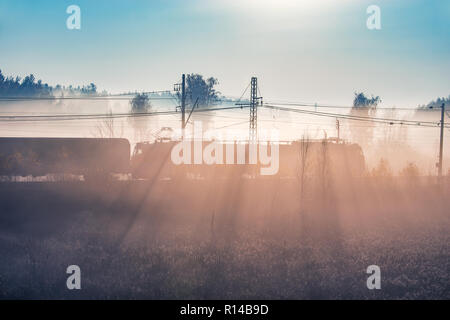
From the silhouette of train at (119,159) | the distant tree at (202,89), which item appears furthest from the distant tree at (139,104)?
the silhouette of train at (119,159)

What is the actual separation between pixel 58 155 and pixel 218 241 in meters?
23.7

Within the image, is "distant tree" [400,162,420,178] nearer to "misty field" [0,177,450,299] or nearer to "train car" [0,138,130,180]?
"misty field" [0,177,450,299]

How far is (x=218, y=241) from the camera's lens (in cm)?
1360

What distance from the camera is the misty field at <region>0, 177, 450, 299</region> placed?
9.35 metres

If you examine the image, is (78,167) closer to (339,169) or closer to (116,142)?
(116,142)

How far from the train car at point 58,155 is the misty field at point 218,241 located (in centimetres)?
964

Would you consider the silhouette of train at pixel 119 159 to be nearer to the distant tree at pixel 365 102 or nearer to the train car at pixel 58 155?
the train car at pixel 58 155

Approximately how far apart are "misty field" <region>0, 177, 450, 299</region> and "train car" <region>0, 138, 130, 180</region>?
31.6ft

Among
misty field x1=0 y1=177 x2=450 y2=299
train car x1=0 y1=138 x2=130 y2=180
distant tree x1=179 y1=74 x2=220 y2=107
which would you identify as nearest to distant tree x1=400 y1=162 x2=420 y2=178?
A: misty field x1=0 y1=177 x2=450 y2=299

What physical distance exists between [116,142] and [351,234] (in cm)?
2463

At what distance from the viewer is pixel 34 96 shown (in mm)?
68500

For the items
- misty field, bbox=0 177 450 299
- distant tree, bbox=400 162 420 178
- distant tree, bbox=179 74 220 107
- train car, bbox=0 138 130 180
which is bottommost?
misty field, bbox=0 177 450 299
